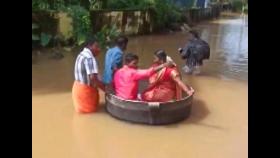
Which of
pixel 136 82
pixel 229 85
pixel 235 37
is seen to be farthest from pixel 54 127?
pixel 235 37

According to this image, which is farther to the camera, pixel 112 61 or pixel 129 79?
pixel 112 61

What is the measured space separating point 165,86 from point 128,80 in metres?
0.42

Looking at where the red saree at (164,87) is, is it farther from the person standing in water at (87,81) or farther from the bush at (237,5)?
the bush at (237,5)

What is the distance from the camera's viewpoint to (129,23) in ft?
33.1

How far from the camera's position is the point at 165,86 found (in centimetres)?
450

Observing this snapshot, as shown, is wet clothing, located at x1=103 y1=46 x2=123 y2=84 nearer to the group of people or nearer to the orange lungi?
the group of people

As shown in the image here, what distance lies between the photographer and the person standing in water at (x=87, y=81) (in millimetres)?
4504

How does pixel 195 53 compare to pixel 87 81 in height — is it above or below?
above

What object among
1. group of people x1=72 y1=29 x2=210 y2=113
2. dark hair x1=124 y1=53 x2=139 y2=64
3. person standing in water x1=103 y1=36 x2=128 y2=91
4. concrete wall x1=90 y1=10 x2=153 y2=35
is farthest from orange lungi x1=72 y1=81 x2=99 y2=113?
concrete wall x1=90 y1=10 x2=153 y2=35

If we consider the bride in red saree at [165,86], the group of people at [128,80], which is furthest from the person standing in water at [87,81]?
the bride in red saree at [165,86]

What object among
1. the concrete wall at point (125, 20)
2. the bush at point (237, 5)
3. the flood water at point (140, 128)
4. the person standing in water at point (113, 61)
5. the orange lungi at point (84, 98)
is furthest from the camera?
the bush at point (237, 5)

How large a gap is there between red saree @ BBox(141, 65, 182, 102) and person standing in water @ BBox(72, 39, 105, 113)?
24.0 inches

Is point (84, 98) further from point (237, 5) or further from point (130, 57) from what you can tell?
point (237, 5)

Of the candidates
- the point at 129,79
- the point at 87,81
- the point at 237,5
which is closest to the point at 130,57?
the point at 129,79
